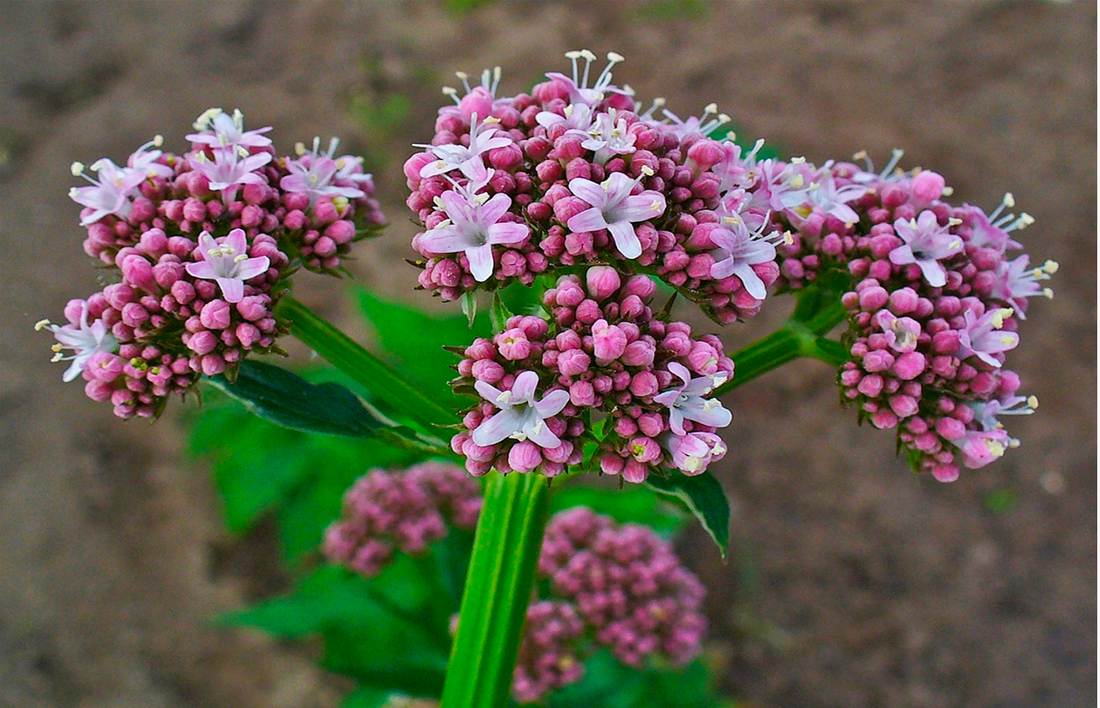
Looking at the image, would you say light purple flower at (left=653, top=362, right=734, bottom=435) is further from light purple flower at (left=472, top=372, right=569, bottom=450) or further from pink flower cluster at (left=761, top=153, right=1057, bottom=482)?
pink flower cluster at (left=761, top=153, right=1057, bottom=482)

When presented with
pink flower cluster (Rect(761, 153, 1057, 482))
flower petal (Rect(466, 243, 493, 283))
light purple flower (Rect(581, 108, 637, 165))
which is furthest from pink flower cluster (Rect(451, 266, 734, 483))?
pink flower cluster (Rect(761, 153, 1057, 482))

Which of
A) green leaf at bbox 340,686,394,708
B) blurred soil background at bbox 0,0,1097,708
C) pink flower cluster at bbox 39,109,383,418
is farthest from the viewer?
blurred soil background at bbox 0,0,1097,708

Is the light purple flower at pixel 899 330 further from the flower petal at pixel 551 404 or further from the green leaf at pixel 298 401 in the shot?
the green leaf at pixel 298 401

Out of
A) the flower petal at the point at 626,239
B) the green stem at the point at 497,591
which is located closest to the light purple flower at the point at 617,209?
the flower petal at the point at 626,239

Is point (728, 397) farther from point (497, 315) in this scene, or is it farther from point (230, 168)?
point (230, 168)

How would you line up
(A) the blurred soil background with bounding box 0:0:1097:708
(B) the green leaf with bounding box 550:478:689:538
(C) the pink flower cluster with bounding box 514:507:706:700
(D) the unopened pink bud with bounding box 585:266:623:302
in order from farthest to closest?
(A) the blurred soil background with bounding box 0:0:1097:708 < (B) the green leaf with bounding box 550:478:689:538 < (C) the pink flower cluster with bounding box 514:507:706:700 < (D) the unopened pink bud with bounding box 585:266:623:302

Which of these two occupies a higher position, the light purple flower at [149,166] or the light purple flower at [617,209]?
the light purple flower at [149,166]
